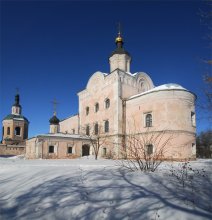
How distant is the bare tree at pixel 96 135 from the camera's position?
2788 centimetres

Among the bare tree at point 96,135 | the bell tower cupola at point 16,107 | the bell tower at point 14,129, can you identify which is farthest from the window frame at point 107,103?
the bell tower cupola at point 16,107

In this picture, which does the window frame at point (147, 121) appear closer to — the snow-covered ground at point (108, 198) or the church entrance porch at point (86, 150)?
the church entrance porch at point (86, 150)

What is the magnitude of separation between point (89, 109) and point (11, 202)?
26.1 m

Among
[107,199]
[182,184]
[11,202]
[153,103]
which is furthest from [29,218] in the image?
[153,103]

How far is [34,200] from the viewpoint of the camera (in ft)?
17.0

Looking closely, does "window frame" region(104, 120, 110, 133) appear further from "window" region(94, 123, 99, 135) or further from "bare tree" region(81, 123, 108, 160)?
"window" region(94, 123, 99, 135)

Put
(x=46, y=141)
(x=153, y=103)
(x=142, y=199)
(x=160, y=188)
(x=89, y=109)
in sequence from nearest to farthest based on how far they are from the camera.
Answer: (x=142, y=199) < (x=160, y=188) < (x=153, y=103) < (x=46, y=141) < (x=89, y=109)

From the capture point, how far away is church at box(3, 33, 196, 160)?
21641 mm

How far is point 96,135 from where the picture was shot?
2956 centimetres

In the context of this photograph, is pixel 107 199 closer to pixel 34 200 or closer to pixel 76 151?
pixel 34 200

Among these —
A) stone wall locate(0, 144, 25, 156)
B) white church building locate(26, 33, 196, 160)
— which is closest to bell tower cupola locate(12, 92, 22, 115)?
stone wall locate(0, 144, 25, 156)

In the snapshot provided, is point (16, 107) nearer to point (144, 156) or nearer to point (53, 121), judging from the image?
point (53, 121)

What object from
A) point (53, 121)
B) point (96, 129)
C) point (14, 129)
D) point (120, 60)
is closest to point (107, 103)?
point (96, 129)

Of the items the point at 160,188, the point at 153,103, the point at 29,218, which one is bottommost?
the point at 29,218
